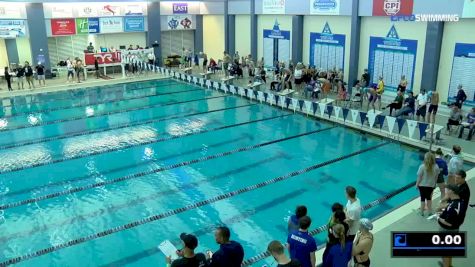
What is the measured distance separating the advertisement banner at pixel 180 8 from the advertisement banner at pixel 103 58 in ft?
15.1

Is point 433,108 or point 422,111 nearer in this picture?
point 433,108

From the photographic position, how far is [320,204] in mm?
7578

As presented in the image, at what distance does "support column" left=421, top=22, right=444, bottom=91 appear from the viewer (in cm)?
1288

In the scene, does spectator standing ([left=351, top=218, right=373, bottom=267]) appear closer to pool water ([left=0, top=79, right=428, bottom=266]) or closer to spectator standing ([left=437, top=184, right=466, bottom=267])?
spectator standing ([left=437, top=184, right=466, bottom=267])

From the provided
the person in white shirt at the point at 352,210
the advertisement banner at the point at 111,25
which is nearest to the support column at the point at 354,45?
the person in white shirt at the point at 352,210

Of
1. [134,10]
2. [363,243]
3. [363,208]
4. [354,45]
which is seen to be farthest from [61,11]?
[363,243]

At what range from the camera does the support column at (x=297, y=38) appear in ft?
60.1

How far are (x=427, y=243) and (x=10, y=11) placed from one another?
21.1 m

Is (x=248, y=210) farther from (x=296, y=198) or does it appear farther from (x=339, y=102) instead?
(x=339, y=102)

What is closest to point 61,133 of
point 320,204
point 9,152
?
point 9,152

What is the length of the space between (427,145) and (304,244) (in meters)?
7.32

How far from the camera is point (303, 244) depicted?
4160 mm

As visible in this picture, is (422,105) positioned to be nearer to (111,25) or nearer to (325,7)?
(325,7)

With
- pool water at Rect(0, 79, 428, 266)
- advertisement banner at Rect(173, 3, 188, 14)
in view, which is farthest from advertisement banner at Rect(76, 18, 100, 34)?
pool water at Rect(0, 79, 428, 266)
